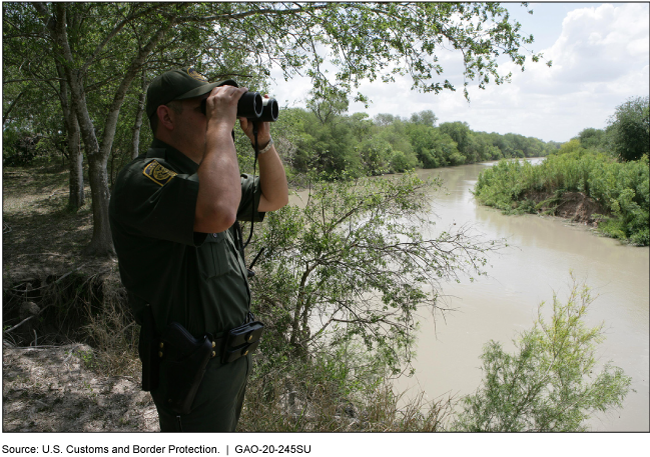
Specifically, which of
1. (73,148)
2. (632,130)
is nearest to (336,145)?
(73,148)

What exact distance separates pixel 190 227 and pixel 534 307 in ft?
25.2

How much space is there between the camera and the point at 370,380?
3338 mm

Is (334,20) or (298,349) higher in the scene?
(334,20)

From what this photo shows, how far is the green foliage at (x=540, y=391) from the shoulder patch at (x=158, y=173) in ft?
10.7

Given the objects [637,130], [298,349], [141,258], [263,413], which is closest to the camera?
[141,258]

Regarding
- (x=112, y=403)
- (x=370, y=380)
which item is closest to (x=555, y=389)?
(x=370, y=380)

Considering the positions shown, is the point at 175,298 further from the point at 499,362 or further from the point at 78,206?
the point at 78,206

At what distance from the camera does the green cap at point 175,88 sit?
4.21 feet

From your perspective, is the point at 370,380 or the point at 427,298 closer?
the point at 370,380

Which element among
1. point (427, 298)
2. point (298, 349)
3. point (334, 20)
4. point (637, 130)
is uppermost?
point (637, 130)

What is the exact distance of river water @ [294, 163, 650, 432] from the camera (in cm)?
511

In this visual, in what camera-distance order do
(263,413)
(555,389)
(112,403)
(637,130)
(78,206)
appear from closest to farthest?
(263,413) < (112,403) < (555,389) < (78,206) < (637,130)

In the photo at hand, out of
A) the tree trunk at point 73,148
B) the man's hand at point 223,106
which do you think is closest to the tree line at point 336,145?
the man's hand at point 223,106

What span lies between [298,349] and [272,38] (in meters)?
3.29
